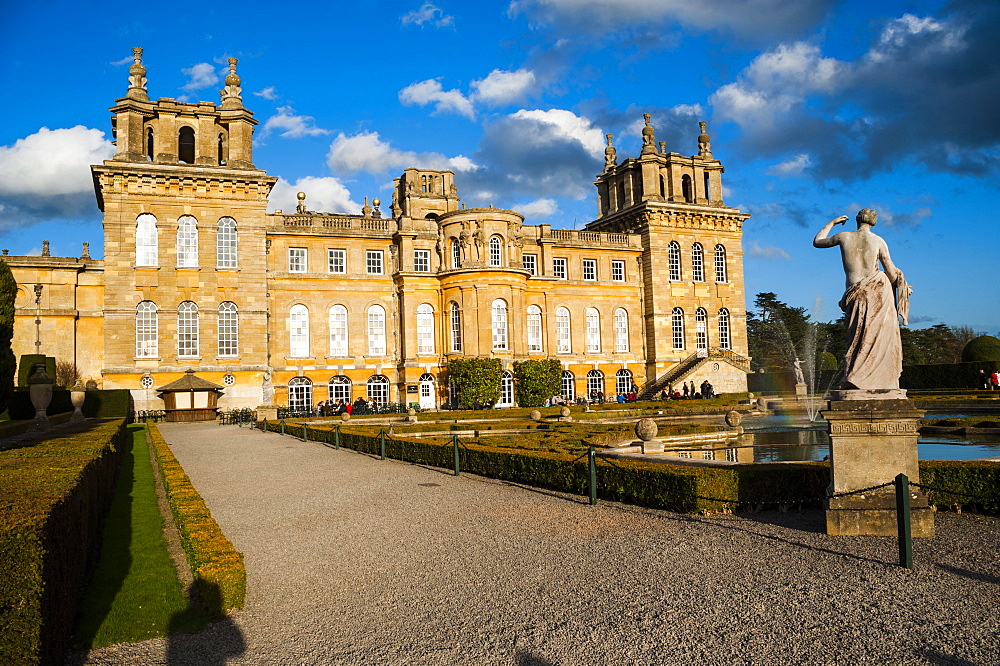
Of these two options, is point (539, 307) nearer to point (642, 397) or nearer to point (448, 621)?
point (642, 397)

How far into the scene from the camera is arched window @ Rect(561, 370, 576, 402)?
44.9m

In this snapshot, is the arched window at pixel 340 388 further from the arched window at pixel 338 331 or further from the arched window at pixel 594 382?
the arched window at pixel 594 382

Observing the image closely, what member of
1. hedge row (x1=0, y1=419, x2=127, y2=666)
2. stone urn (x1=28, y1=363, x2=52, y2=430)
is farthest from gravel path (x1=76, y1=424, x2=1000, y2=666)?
stone urn (x1=28, y1=363, x2=52, y2=430)

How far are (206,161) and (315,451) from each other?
2362 cm

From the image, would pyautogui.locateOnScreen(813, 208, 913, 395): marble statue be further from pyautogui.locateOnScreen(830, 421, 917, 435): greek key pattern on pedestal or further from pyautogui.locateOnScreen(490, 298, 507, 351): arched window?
pyautogui.locateOnScreen(490, 298, 507, 351): arched window

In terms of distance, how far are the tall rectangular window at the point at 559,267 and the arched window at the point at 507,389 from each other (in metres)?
8.06

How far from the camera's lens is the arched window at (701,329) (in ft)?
157

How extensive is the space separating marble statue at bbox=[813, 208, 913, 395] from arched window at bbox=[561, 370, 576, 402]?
35.8 m

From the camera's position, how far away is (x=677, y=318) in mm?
47688

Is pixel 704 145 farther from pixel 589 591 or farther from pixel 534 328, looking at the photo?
pixel 589 591

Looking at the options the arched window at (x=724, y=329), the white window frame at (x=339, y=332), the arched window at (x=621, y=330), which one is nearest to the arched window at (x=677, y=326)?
the arched window at (x=724, y=329)

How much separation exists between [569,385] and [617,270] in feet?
26.2

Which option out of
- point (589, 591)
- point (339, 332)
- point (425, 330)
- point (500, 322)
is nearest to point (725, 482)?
point (589, 591)

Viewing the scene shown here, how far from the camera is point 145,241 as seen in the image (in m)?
37.4
